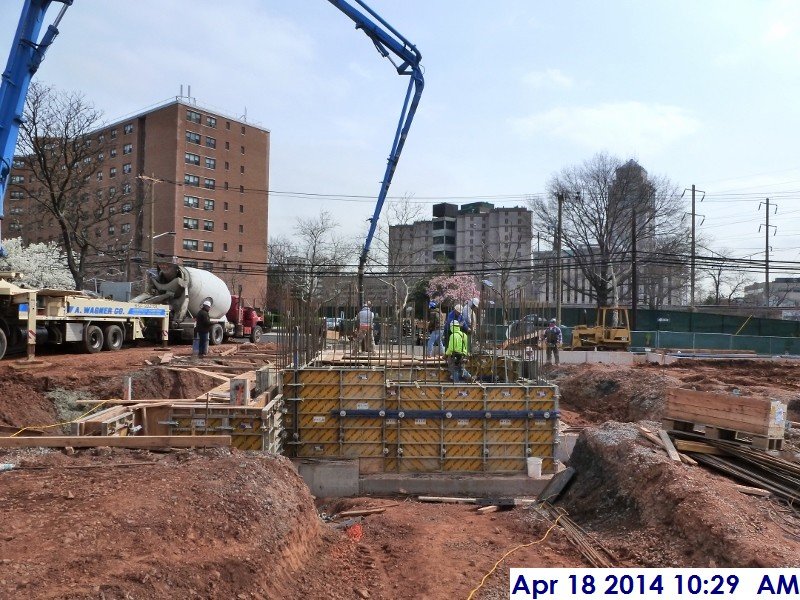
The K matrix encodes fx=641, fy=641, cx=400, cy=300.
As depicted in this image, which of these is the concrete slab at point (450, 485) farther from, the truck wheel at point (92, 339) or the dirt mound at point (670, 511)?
the truck wheel at point (92, 339)

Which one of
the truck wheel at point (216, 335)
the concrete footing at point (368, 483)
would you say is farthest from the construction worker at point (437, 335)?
the truck wheel at point (216, 335)

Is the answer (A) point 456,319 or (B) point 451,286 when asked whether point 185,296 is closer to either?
(A) point 456,319

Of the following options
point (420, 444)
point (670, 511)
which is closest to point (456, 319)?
point (420, 444)

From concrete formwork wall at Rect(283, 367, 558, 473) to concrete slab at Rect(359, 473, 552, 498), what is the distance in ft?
0.76

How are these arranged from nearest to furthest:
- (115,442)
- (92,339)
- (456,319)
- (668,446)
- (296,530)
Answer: (296,530) < (115,442) < (668,446) < (456,319) < (92,339)

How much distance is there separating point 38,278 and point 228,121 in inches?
1396

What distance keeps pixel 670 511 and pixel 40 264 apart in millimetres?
42271

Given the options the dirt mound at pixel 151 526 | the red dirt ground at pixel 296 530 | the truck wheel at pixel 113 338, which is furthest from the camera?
the truck wheel at pixel 113 338

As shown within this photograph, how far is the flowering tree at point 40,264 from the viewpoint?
38.9 metres

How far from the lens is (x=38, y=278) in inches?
1548

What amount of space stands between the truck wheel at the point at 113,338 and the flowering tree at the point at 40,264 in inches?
770

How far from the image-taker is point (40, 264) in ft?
133

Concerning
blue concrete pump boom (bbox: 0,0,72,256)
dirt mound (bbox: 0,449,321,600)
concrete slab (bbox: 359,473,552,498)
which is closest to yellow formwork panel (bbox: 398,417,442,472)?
concrete slab (bbox: 359,473,552,498)

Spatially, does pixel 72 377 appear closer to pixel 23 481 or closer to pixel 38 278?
pixel 23 481
